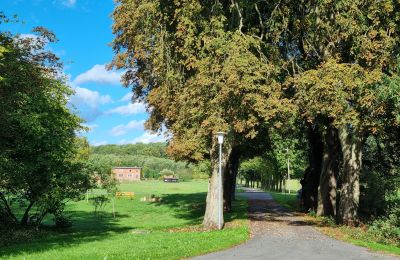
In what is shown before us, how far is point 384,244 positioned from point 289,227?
5.08 metres

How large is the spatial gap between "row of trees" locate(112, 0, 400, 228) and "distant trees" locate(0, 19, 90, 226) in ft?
14.9

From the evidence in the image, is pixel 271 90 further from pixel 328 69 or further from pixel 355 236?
pixel 355 236

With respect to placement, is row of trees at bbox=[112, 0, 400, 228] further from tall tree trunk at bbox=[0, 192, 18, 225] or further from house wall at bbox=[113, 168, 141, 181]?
house wall at bbox=[113, 168, 141, 181]

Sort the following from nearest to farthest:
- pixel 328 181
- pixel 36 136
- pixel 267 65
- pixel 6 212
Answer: pixel 267 65, pixel 36 136, pixel 6 212, pixel 328 181

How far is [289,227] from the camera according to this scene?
65.9 feet

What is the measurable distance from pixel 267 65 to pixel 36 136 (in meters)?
10.7

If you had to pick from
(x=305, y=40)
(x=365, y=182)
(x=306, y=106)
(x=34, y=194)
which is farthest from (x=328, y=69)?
(x=34, y=194)

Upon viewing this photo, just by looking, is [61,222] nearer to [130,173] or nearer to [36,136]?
[36,136]

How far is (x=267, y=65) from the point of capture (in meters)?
18.8

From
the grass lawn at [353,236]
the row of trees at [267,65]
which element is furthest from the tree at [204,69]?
the grass lawn at [353,236]

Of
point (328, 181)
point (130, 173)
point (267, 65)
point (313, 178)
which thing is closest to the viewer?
point (267, 65)

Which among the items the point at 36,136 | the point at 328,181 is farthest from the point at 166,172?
the point at 36,136

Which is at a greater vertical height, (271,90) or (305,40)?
(305,40)

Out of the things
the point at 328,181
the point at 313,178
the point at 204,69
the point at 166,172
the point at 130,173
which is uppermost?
the point at 204,69
